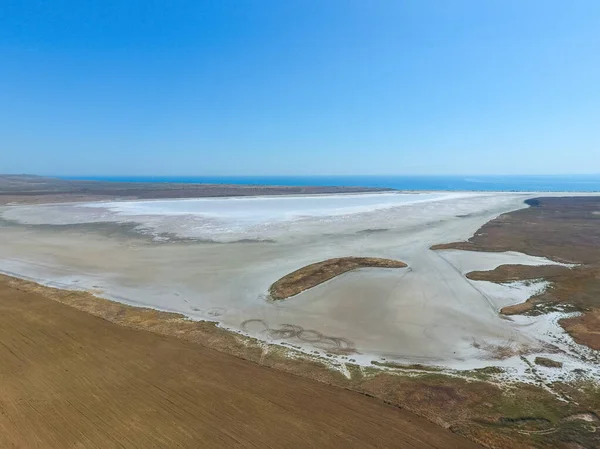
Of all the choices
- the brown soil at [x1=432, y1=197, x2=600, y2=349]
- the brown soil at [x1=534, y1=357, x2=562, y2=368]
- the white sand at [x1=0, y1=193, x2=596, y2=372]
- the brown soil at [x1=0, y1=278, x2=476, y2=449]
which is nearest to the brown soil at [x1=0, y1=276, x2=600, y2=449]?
the brown soil at [x1=0, y1=278, x2=476, y2=449]

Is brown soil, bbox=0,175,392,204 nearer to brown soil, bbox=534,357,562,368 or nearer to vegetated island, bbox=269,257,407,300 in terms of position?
vegetated island, bbox=269,257,407,300

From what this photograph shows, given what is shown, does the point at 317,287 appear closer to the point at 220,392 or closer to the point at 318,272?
the point at 318,272

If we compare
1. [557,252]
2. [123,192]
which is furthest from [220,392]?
[123,192]

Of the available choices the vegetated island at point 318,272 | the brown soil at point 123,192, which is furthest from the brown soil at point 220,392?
the brown soil at point 123,192

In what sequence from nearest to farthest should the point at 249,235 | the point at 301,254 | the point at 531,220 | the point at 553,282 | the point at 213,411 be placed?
the point at 213,411 < the point at 553,282 < the point at 301,254 < the point at 249,235 < the point at 531,220

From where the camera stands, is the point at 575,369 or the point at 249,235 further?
the point at 249,235

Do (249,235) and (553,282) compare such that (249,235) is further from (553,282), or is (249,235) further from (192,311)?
(553,282)

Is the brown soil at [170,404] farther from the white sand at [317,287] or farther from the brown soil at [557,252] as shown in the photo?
the brown soil at [557,252]

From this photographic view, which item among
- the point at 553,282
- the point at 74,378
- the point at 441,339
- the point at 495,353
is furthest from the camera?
the point at 553,282

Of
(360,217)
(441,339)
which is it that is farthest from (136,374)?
(360,217)
